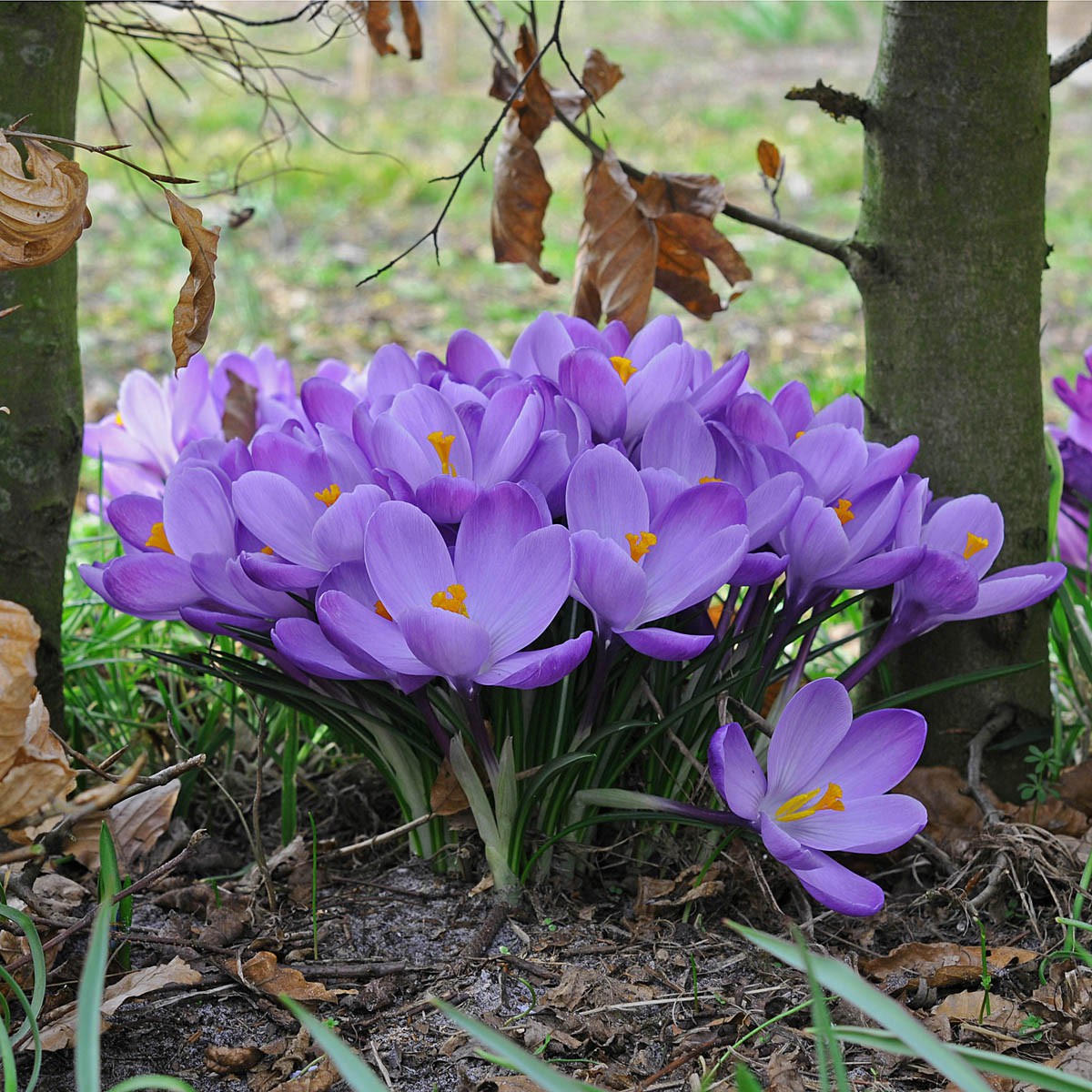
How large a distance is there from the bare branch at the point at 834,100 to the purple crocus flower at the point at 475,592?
61 cm

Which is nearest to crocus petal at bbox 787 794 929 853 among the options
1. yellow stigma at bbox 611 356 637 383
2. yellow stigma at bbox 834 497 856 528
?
yellow stigma at bbox 834 497 856 528

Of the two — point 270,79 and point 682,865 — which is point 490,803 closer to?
point 682,865

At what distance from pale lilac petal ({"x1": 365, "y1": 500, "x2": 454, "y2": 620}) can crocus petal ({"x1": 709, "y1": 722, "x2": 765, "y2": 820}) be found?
0.86ft

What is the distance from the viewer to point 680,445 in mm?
1172

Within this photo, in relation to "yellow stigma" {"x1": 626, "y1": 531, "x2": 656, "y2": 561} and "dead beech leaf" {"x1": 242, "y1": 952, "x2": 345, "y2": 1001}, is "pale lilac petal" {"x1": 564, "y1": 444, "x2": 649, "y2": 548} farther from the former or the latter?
"dead beech leaf" {"x1": 242, "y1": 952, "x2": 345, "y2": 1001}

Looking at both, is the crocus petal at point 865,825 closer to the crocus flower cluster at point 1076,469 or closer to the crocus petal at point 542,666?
the crocus petal at point 542,666

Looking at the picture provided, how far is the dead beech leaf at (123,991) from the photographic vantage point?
959 mm

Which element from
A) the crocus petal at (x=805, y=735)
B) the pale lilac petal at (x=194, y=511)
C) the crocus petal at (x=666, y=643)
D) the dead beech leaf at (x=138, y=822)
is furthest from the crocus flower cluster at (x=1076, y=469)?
the dead beech leaf at (x=138, y=822)

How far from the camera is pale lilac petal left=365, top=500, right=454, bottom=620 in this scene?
39.3 inches

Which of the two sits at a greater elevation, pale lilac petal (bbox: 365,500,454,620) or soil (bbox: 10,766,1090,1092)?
pale lilac petal (bbox: 365,500,454,620)

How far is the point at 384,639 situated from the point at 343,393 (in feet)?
1.33

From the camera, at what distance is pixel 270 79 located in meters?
6.73

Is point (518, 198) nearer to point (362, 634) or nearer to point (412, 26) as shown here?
point (412, 26)

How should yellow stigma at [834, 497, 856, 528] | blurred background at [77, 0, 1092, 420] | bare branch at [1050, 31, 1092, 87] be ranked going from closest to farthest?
yellow stigma at [834, 497, 856, 528]
bare branch at [1050, 31, 1092, 87]
blurred background at [77, 0, 1092, 420]
